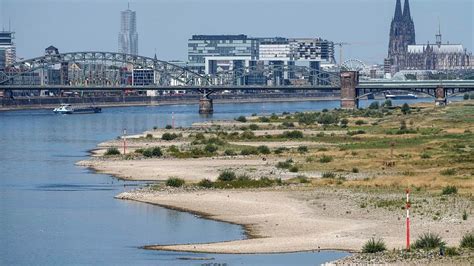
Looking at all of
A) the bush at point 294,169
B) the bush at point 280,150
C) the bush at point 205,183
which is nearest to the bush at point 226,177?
the bush at point 205,183

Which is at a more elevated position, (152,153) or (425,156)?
(425,156)

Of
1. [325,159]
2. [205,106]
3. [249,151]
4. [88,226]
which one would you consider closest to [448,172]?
[325,159]

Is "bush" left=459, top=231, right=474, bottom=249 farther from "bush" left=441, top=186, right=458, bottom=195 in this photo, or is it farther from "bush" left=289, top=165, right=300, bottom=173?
"bush" left=289, top=165, right=300, bottom=173

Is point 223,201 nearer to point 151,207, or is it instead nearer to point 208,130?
point 151,207

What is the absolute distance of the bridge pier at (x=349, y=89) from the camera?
180500 mm

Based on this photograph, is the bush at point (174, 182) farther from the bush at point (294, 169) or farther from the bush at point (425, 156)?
the bush at point (425, 156)

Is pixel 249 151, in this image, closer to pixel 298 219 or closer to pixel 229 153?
pixel 229 153

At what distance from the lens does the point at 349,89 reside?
182m

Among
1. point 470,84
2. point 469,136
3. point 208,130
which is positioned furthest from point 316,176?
point 470,84

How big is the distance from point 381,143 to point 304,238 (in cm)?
4143

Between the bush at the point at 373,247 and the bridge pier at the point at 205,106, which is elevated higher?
the bush at the point at 373,247

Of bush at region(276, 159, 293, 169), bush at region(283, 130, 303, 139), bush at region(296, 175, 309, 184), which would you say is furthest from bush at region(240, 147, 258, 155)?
bush at region(283, 130, 303, 139)

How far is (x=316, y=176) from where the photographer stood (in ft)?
184

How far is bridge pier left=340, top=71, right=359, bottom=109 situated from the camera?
592 feet
